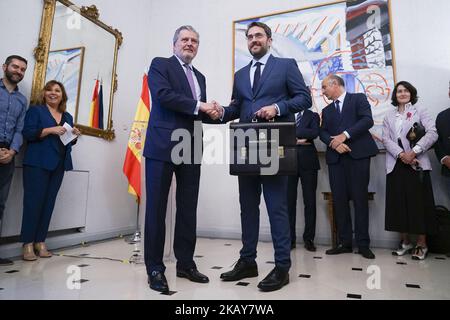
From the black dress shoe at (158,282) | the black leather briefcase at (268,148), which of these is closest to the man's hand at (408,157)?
the black leather briefcase at (268,148)

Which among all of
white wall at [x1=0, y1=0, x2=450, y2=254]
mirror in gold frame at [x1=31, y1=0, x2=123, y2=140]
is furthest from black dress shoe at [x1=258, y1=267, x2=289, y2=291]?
mirror in gold frame at [x1=31, y1=0, x2=123, y2=140]

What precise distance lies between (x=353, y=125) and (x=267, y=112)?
1.50 metres

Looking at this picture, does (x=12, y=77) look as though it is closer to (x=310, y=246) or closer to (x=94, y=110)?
(x=94, y=110)

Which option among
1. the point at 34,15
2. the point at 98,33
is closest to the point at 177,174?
the point at 34,15

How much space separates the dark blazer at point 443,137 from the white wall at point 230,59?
0.99ft

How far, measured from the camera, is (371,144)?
282 centimetres

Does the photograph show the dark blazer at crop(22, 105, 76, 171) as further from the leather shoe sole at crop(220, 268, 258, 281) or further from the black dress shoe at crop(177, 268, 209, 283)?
the leather shoe sole at crop(220, 268, 258, 281)

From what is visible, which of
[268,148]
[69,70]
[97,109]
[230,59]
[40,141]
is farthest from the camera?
[230,59]

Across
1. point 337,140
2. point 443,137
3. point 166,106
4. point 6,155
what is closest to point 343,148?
point 337,140

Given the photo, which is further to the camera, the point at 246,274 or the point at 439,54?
the point at 439,54

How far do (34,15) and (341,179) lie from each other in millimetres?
3462

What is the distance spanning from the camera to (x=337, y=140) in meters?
2.82

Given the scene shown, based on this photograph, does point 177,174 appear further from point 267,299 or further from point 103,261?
point 103,261

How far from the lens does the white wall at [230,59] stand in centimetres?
318
